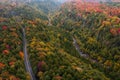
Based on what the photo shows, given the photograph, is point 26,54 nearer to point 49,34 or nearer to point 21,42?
point 21,42

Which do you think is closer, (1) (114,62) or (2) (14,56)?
(2) (14,56)

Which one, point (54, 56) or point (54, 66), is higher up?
point (54, 56)

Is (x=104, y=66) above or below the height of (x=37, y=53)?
below

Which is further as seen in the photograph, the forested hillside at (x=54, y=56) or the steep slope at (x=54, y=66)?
the steep slope at (x=54, y=66)

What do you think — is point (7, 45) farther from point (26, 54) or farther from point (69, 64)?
point (69, 64)

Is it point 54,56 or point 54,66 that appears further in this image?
point 54,56

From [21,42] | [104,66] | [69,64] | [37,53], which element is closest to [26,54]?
[37,53]

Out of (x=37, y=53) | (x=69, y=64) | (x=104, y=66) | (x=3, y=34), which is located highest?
(x=3, y=34)

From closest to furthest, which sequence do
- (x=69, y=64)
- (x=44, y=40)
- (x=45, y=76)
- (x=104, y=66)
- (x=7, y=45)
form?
(x=45, y=76)
(x=69, y=64)
(x=7, y=45)
(x=104, y=66)
(x=44, y=40)

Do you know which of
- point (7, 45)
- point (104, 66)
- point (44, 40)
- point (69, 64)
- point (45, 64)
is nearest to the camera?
point (45, 64)

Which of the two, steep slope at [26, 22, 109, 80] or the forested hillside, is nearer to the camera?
the forested hillside
